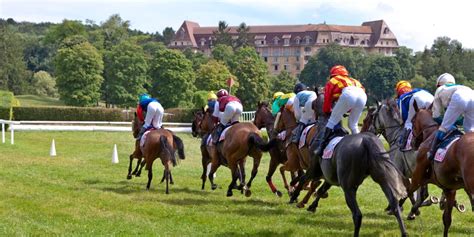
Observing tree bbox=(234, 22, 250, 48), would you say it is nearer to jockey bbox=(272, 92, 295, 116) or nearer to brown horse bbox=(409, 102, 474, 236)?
jockey bbox=(272, 92, 295, 116)

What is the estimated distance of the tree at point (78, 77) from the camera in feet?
261

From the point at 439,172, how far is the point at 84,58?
2973 inches

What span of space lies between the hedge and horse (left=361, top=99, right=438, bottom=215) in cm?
4327

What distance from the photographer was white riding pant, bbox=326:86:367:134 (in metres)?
11.1

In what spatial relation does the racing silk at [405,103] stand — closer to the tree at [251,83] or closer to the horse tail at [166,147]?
the horse tail at [166,147]

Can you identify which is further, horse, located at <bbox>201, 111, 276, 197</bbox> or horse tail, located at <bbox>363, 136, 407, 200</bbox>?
horse, located at <bbox>201, 111, 276, 197</bbox>

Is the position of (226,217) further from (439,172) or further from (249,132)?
(439,172)

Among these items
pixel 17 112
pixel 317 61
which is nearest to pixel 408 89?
pixel 17 112

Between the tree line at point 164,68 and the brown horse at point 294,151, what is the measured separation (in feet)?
151

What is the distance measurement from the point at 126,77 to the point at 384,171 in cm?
7828

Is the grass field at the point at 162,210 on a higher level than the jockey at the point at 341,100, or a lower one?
→ lower

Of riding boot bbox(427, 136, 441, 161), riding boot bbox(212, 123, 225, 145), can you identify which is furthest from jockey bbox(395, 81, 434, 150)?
riding boot bbox(212, 123, 225, 145)

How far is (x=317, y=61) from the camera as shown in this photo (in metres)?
138

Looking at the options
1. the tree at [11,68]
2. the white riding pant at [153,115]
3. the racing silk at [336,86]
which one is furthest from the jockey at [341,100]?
the tree at [11,68]
